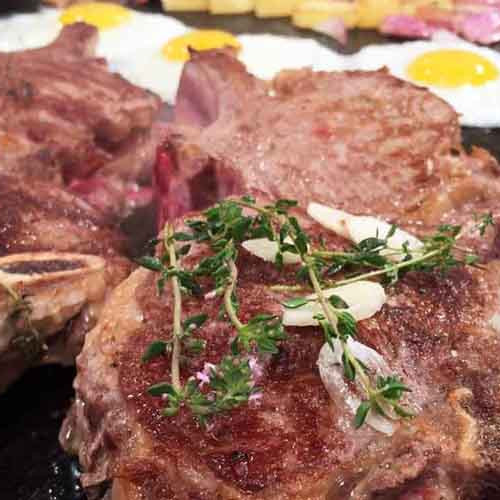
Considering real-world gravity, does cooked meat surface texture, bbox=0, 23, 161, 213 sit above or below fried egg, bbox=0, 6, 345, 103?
above

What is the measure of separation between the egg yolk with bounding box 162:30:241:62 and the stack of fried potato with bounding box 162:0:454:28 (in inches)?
21.7

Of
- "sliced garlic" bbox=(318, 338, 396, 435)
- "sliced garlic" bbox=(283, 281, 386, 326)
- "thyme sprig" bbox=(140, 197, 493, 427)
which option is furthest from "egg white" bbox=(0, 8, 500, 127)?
"sliced garlic" bbox=(318, 338, 396, 435)

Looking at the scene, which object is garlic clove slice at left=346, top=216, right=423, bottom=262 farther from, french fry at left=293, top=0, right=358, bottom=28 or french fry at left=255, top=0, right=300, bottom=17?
french fry at left=255, top=0, right=300, bottom=17

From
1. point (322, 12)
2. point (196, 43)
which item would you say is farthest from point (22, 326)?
point (322, 12)

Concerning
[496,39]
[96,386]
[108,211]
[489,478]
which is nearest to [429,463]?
[489,478]

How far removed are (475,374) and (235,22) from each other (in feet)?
16.8

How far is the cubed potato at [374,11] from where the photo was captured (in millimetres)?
6852

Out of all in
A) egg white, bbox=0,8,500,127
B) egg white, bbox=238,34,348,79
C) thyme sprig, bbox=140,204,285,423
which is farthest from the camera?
egg white, bbox=238,34,348,79

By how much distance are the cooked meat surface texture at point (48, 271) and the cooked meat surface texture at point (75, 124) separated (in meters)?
0.35

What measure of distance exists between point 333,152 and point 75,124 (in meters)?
1.53

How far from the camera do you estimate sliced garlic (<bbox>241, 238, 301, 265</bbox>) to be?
9.55ft

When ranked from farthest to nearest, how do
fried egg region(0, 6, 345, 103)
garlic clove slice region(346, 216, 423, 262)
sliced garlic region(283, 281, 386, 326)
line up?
fried egg region(0, 6, 345, 103) → garlic clove slice region(346, 216, 423, 262) → sliced garlic region(283, 281, 386, 326)

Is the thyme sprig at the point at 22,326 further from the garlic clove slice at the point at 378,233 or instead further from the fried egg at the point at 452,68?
the fried egg at the point at 452,68

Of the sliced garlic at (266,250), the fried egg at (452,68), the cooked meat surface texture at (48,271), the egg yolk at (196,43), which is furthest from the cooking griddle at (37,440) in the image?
the fried egg at (452,68)
